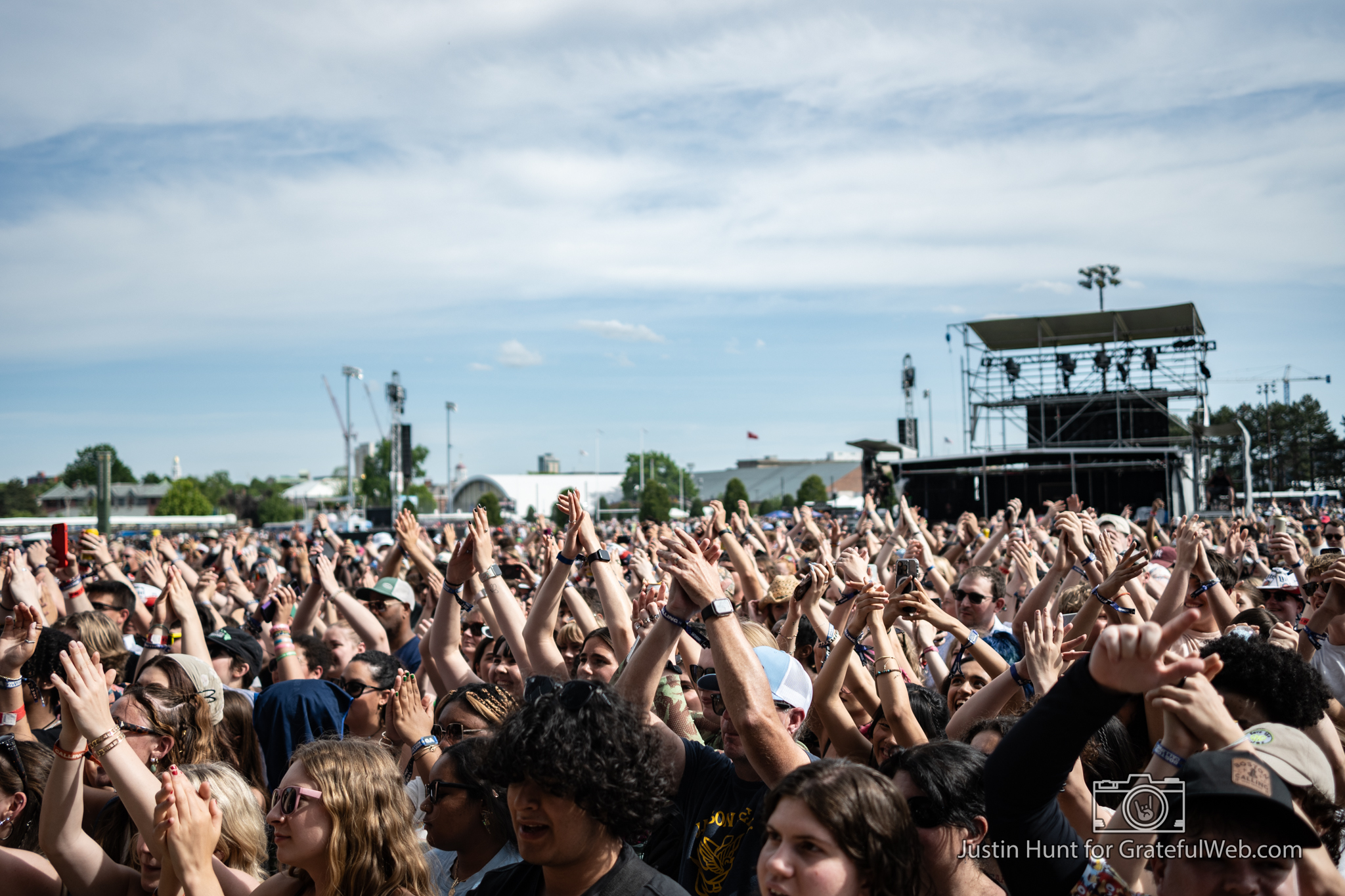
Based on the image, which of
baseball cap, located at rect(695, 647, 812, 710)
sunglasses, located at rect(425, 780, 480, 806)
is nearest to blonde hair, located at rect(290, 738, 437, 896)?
sunglasses, located at rect(425, 780, 480, 806)

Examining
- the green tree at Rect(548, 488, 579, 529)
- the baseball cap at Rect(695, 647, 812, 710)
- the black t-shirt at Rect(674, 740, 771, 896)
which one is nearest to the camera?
the black t-shirt at Rect(674, 740, 771, 896)

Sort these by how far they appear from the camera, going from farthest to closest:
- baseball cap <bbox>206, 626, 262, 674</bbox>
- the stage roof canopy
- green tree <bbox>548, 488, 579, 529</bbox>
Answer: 1. the stage roof canopy
2. baseball cap <bbox>206, 626, 262, 674</bbox>
3. green tree <bbox>548, 488, 579, 529</bbox>

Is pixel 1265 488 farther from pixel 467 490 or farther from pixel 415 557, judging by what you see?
pixel 467 490

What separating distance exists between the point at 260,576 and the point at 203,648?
21.7ft

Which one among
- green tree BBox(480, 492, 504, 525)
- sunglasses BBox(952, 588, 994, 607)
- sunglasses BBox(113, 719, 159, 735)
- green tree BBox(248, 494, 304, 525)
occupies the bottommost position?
green tree BBox(248, 494, 304, 525)

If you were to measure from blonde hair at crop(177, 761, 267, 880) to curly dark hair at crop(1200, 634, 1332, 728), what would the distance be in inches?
126

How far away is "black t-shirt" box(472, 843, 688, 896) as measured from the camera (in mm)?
2426

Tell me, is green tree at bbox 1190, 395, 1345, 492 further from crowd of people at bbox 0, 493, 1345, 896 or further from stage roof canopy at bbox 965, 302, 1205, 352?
crowd of people at bbox 0, 493, 1345, 896

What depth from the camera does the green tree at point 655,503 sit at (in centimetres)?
5238

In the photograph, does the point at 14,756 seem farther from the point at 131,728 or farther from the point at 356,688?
the point at 356,688

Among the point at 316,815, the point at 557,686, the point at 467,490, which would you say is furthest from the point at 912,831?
the point at 467,490

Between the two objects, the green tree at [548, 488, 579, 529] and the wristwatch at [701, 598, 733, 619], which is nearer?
the wristwatch at [701, 598, 733, 619]

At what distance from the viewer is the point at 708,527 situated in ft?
18.8

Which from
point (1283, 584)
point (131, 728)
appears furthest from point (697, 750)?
point (1283, 584)
